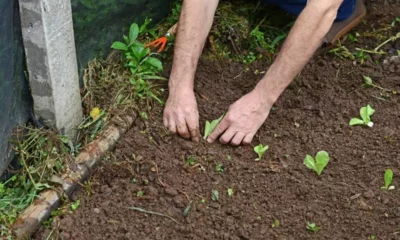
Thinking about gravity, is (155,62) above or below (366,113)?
above

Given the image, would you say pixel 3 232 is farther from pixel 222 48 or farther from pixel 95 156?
pixel 222 48

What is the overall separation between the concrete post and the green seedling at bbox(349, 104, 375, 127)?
4.08 feet

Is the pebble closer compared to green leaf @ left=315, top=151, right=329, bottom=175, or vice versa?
the pebble

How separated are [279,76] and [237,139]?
33 centimetres

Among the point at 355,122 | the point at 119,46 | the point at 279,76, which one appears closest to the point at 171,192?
the point at 279,76

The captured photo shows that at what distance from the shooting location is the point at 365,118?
362 cm

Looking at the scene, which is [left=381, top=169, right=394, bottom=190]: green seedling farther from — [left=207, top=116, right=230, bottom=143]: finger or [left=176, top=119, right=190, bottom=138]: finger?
[left=176, top=119, right=190, bottom=138]: finger

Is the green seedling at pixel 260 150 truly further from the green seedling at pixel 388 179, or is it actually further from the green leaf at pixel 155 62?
the green leaf at pixel 155 62

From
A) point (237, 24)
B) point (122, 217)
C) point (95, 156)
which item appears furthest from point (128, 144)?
point (237, 24)

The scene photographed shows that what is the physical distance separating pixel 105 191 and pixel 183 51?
774mm

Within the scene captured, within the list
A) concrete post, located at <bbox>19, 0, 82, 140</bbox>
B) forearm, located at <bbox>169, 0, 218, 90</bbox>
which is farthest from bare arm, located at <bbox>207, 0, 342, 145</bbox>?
concrete post, located at <bbox>19, 0, 82, 140</bbox>

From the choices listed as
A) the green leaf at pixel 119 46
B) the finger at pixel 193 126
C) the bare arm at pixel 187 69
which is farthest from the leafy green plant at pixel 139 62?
the finger at pixel 193 126

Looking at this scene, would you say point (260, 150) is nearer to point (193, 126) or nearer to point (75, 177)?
point (193, 126)

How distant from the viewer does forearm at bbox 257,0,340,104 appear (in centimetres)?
343
